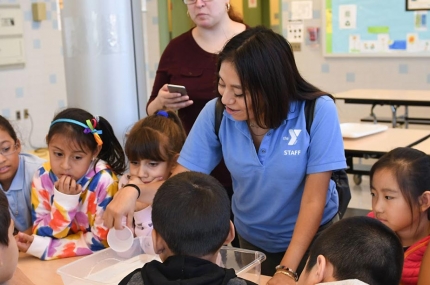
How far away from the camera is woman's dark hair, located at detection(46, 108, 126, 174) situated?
2.32 meters

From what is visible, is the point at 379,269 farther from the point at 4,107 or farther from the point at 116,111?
the point at 4,107

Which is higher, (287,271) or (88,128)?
(88,128)

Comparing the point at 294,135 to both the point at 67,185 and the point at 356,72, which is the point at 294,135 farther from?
the point at 356,72

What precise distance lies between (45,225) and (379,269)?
1409 mm

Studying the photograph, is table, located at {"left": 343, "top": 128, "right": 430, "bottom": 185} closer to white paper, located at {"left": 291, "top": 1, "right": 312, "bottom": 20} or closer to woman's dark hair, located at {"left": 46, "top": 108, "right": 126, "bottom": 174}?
woman's dark hair, located at {"left": 46, "top": 108, "right": 126, "bottom": 174}

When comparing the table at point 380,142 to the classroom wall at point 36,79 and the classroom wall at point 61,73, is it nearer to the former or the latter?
the classroom wall at point 61,73

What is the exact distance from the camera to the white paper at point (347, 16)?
281 inches

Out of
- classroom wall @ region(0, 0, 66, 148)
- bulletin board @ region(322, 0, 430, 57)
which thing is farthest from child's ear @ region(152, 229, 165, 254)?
bulletin board @ region(322, 0, 430, 57)

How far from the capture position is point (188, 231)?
136cm

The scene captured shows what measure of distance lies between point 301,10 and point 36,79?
3.30 m

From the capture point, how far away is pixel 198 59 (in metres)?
2.56

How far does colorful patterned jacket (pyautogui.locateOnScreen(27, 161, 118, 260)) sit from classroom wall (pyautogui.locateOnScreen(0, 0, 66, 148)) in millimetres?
4154

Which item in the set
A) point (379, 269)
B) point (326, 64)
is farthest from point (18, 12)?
point (379, 269)

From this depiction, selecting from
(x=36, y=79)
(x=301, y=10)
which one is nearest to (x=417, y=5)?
(x=301, y=10)
